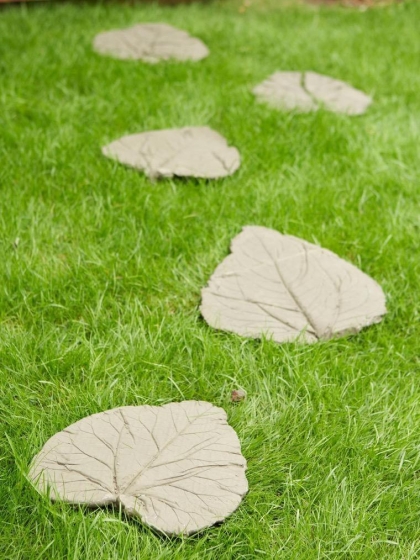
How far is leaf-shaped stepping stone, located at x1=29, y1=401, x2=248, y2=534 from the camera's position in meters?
1.73

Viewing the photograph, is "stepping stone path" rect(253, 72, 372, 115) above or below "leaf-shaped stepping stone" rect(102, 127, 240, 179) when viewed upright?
above

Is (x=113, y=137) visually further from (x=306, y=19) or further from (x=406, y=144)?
(x=306, y=19)

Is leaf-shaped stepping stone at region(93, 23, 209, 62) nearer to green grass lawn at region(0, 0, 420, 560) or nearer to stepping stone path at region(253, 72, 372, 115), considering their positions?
green grass lawn at region(0, 0, 420, 560)

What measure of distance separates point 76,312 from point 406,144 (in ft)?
7.05

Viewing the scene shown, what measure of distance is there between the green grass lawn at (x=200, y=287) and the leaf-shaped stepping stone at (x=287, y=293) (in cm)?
6

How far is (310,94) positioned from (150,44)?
3.95 ft

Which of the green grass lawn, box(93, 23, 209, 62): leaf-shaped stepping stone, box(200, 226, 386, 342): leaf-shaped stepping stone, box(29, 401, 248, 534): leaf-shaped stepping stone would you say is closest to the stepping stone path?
the green grass lawn

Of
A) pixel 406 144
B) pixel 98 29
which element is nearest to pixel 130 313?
pixel 406 144

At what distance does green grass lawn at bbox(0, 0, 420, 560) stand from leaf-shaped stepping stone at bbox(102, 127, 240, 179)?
8cm

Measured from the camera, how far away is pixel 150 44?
4.55m

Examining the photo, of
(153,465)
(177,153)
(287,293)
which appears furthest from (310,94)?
(153,465)

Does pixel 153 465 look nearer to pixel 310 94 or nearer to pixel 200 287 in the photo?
pixel 200 287

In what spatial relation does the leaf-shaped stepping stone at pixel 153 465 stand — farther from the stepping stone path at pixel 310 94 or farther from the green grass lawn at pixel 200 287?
the stepping stone path at pixel 310 94

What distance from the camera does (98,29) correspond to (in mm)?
4809
